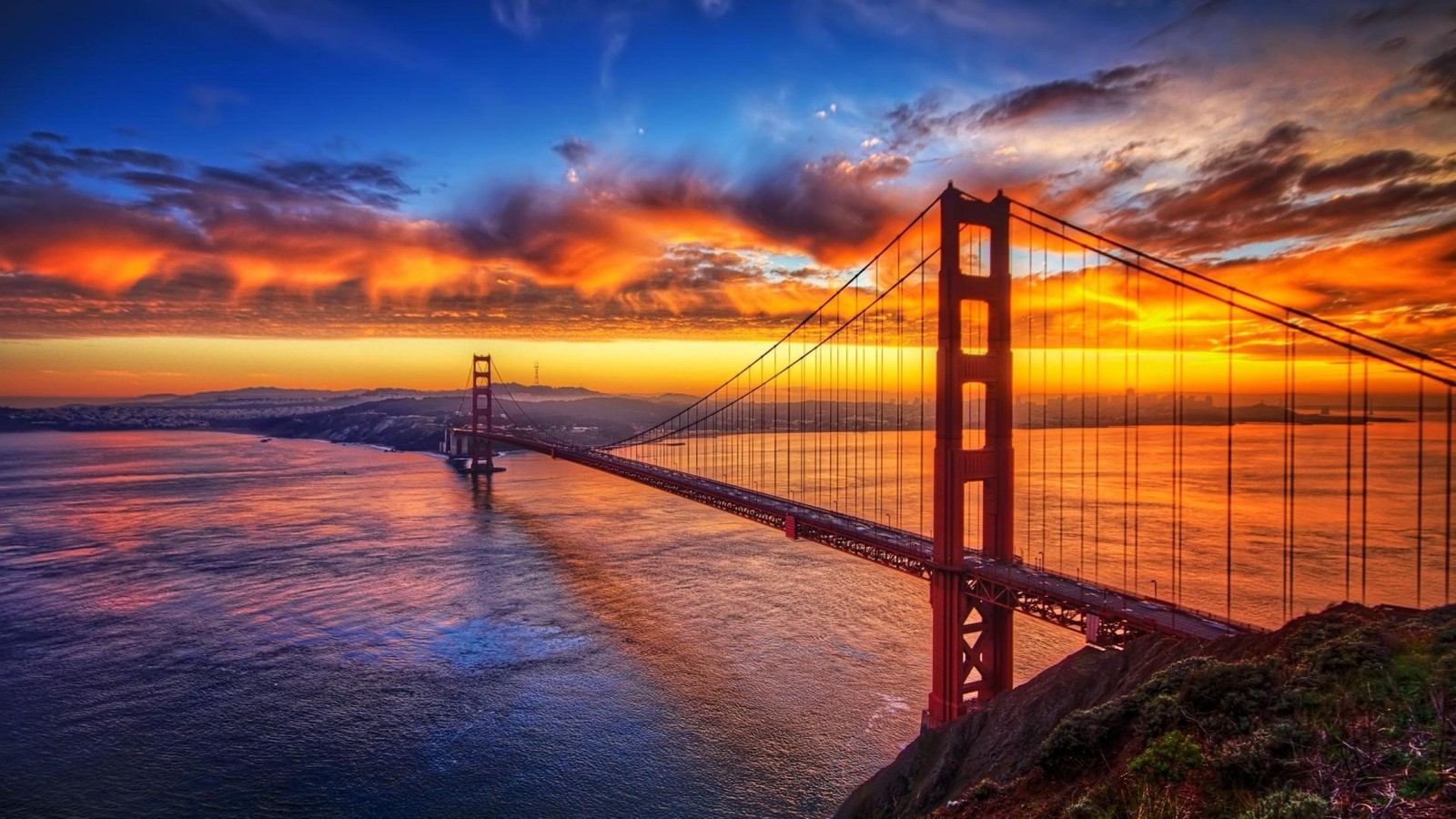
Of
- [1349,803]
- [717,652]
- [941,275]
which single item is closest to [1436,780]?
[1349,803]

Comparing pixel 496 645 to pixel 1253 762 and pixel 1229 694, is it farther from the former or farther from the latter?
pixel 1253 762

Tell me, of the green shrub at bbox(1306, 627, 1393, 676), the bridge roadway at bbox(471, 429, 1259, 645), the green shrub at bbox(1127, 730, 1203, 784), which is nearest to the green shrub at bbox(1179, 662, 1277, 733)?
the green shrub at bbox(1306, 627, 1393, 676)

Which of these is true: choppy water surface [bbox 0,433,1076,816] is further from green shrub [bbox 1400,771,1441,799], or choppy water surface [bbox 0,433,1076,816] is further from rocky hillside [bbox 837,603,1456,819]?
green shrub [bbox 1400,771,1441,799]

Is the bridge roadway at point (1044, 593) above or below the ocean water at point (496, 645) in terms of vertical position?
above

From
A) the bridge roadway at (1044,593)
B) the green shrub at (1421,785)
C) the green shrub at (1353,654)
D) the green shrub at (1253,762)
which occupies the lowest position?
the bridge roadway at (1044,593)

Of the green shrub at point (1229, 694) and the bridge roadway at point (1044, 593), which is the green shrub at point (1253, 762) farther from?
the bridge roadway at point (1044, 593)

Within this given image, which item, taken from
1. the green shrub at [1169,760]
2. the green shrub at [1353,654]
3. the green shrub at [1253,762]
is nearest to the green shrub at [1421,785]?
the green shrub at [1253,762]

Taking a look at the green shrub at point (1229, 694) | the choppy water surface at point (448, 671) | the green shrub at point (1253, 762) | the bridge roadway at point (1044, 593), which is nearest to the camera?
the green shrub at point (1253, 762)

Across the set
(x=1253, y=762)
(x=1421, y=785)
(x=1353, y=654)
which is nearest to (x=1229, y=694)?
(x=1353, y=654)
